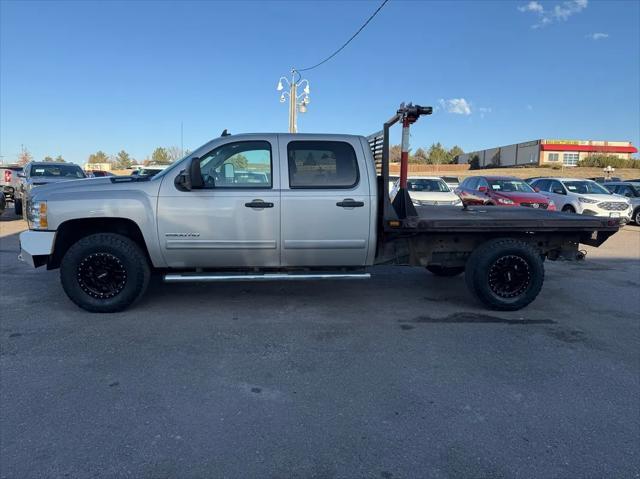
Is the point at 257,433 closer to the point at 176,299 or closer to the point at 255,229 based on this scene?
the point at 255,229

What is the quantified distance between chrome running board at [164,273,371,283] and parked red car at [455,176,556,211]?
8.14m

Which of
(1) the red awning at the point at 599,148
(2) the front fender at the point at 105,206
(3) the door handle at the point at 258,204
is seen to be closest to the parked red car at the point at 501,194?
(3) the door handle at the point at 258,204

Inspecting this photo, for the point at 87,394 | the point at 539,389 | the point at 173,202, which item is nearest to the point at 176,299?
the point at 173,202

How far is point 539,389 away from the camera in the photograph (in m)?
3.45

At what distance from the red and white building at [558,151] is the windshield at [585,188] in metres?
60.2

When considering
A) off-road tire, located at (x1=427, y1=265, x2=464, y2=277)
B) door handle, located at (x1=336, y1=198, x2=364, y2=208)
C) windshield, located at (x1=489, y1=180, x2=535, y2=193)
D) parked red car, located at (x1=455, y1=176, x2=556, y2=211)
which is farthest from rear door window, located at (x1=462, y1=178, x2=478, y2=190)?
door handle, located at (x1=336, y1=198, x2=364, y2=208)

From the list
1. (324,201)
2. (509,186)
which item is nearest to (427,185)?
(509,186)

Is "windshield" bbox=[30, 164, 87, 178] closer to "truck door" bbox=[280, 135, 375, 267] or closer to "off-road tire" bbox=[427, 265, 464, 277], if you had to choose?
"truck door" bbox=[280, 135, 375, 267]

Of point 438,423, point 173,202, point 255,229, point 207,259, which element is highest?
point 173,202

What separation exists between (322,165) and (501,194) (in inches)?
387

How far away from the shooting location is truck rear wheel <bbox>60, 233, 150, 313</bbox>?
4.80 meters

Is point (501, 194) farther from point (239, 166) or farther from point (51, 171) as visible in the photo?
point (51, 171)

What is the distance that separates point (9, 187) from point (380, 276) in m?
15.2

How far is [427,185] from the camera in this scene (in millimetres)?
13820
